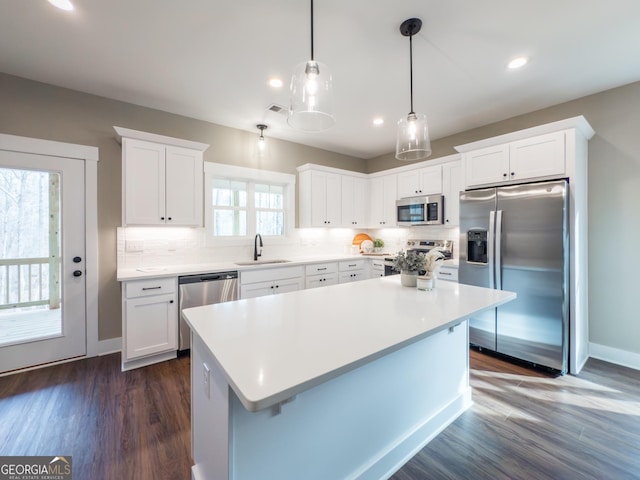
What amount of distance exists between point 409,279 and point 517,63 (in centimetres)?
217

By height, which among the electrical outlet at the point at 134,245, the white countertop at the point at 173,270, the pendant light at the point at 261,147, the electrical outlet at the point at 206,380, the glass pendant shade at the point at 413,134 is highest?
the pendant light at the point at 261,147

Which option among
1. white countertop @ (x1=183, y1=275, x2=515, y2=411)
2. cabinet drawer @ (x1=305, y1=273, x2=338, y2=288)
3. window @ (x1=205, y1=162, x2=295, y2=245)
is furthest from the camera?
cabinet drawer @ (x1=305, y1=273, x2=338, y2=288)

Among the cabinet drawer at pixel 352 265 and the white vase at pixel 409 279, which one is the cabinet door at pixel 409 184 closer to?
the cabinet drawer at pixel 352 265

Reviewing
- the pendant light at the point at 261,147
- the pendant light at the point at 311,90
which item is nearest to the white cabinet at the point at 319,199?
the pendant light at the point at 261,147

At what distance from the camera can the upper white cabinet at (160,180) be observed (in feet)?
9.75

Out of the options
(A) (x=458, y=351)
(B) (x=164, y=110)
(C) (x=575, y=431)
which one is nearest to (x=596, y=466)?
(C) (x=575, y=431)

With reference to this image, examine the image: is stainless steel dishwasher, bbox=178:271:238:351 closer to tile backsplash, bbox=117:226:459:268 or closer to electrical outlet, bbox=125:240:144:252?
tile backsplash, bbox=117:226:459:268

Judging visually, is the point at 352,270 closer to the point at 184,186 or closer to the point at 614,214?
the point at 184,186

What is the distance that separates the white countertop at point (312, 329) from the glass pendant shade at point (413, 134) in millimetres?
1061

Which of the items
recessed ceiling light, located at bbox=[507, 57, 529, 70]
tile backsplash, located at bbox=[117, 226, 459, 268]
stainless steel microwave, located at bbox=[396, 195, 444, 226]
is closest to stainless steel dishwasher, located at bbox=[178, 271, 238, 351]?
tile backsplash, located at bbox=[117, 226, 459, 268]

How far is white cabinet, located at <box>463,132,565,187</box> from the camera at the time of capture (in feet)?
9.03

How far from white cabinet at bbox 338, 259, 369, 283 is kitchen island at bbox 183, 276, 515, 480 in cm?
238

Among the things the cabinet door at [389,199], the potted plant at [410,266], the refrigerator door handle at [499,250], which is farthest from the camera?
the cabinet door at [389,199]

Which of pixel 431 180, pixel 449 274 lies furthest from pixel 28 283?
pixel 431 180
